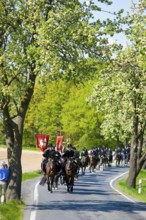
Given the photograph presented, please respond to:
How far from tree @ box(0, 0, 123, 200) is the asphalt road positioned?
396 cm

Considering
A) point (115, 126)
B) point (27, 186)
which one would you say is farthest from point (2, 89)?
point (115, 126)

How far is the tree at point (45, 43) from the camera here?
1794 cm

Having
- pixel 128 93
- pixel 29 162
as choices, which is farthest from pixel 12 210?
pixel 29 162

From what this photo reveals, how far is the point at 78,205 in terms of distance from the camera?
829 inches

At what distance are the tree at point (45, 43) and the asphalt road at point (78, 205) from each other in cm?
396

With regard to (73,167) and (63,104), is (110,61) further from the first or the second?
(63,104)

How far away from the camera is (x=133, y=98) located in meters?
33.4

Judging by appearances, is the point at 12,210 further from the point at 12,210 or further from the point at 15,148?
the point at 15,148

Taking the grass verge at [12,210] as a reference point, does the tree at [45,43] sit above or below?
above

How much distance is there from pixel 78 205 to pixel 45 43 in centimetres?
708

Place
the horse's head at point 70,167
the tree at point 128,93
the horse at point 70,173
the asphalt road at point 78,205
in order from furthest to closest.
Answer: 1. the tree at point 128,93
2. the horse's head at point 70,167
3. the horse at point 70,173
4. the asphalt road at point 78,205

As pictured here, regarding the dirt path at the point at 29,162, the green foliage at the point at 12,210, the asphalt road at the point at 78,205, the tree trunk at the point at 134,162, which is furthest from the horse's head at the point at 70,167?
the dirt path at the point at 29,162

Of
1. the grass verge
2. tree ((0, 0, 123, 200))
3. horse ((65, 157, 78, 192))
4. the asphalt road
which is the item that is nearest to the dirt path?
horse ((65, 157, 78, 192))

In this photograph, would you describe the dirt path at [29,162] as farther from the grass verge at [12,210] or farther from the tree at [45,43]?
the tree at [45,43]
